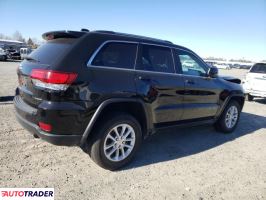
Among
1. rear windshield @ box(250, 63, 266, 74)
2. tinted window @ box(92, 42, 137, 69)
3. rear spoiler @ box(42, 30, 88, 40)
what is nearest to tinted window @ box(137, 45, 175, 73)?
tinted window @ box(92, 42, 137, 69)

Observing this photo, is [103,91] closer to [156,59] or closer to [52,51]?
[52,51]

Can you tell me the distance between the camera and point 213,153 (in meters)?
Answer: 4.94

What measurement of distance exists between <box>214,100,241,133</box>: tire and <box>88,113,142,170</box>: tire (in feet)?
9.17

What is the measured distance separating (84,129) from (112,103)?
527 millimetres

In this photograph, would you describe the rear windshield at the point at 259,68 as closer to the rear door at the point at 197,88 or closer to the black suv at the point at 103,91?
the rear door at the point at 197,88

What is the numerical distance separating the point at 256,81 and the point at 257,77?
0.57 feet

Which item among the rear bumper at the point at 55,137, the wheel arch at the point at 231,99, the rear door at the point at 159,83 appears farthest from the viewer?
the wheel arch at the point at 231,99

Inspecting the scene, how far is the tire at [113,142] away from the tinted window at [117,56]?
2.40 feet

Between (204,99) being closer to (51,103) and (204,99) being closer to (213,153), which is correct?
(213,153)

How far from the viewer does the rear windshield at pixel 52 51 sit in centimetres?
344

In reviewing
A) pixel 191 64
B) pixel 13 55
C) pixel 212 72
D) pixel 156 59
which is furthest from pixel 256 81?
pixel 13 55

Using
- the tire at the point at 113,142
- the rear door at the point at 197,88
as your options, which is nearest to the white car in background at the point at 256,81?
the rear door at the point at 197,88

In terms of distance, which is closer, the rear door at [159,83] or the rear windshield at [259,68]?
the rear door at [159,83]

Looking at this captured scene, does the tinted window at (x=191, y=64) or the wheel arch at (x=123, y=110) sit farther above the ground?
the tinted window at (x=191, y=64)
